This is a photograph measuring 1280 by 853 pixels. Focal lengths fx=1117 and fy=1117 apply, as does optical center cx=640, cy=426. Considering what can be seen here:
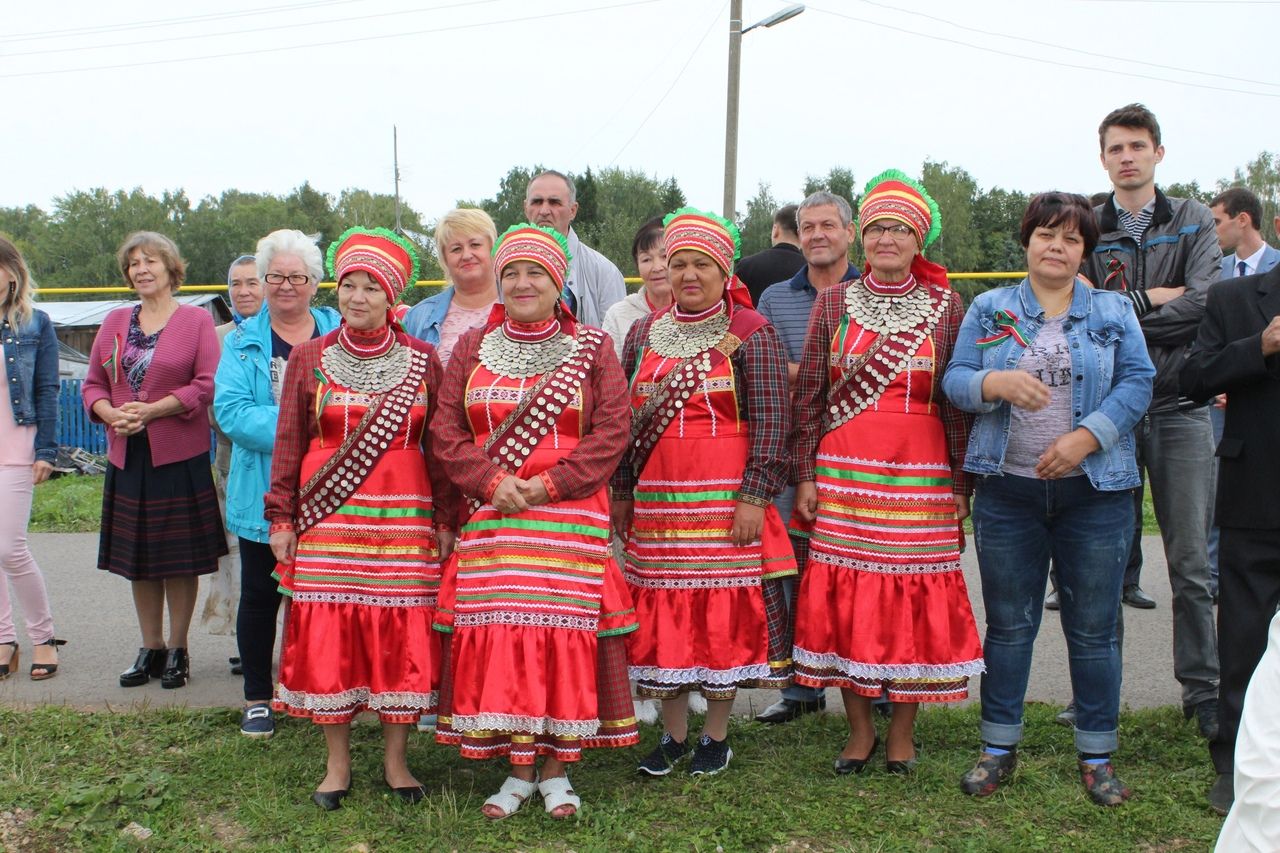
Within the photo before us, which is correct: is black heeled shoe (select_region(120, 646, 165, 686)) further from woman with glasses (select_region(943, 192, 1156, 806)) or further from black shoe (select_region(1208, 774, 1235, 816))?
black shoe (select_region(1208, 774, 1235, 816))

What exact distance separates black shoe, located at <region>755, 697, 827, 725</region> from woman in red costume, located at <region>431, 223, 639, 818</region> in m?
1.19

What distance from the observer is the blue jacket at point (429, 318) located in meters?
4.89

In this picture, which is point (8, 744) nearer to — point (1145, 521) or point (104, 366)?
point (104, 366)

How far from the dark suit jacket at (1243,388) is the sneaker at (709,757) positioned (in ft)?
6.51

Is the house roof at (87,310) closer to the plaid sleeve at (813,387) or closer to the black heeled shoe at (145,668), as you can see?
the black heeled shoe at (145,668)

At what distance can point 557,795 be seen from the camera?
155 inches

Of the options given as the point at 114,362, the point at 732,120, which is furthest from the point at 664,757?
the point at 732,120

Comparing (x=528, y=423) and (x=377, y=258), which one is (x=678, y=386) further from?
(x=377, y=258)

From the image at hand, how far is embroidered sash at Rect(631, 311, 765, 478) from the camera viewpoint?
4199 mm

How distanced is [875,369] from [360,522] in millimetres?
1978

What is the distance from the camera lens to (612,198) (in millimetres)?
48250

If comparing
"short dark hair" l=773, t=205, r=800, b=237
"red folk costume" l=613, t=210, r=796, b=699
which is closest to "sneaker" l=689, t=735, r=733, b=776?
"red folk costume" l=613, t=210, r=796, b=699

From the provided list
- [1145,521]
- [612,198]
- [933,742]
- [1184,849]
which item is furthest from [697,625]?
[612,198]

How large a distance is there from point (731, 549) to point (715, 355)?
2.40 ft
